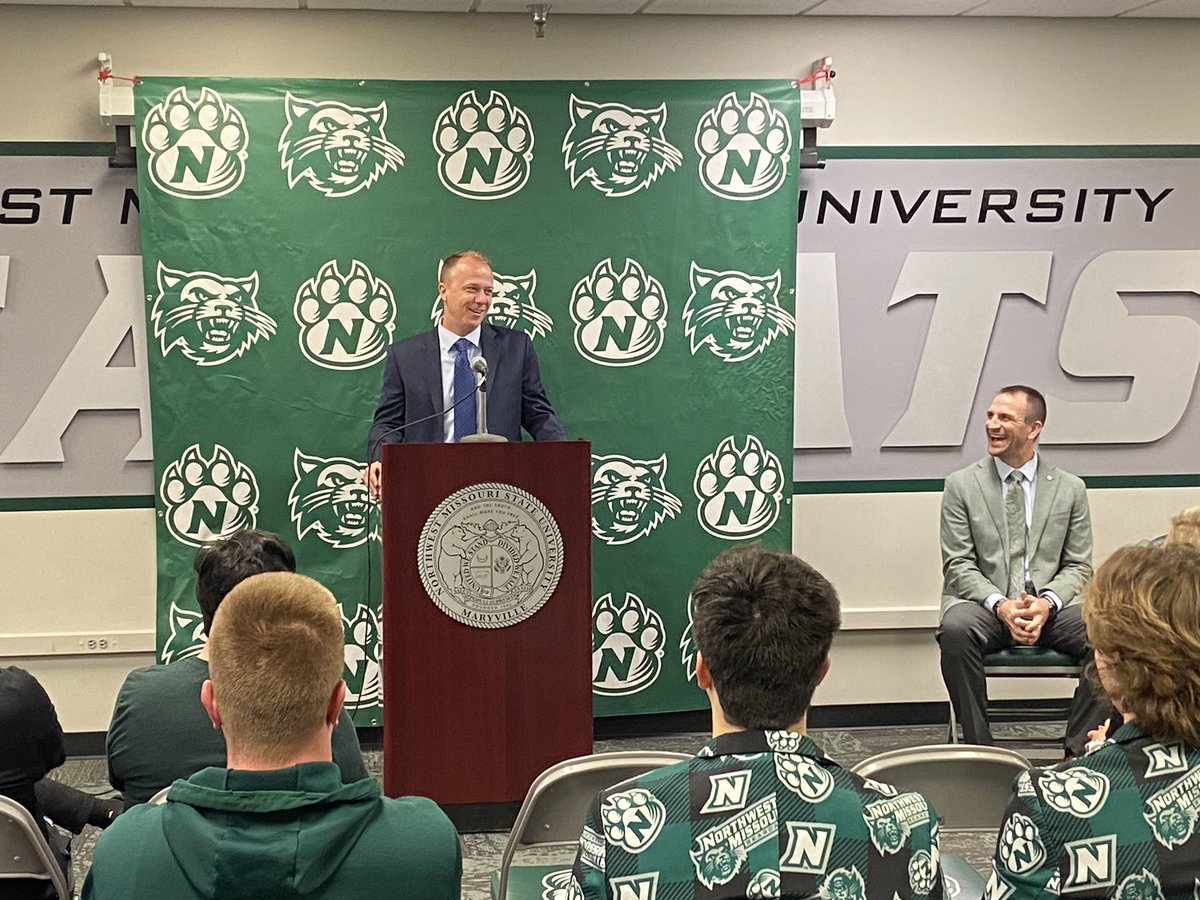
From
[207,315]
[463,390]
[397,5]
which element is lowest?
[463,390]

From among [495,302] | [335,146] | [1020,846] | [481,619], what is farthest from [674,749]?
[1020,846]

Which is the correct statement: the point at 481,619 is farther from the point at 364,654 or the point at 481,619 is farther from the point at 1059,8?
the point at 1059,8

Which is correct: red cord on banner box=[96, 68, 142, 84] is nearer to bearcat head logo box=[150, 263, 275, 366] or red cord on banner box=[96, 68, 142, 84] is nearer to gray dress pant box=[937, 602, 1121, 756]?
bearcat head logo box=[150, 263, 275, 366]

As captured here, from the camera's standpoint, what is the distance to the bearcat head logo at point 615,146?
5.27 meters

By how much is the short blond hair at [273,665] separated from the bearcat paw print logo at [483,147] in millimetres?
3691

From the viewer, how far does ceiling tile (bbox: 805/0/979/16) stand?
5309 millimetres

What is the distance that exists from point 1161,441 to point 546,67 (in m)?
3.02

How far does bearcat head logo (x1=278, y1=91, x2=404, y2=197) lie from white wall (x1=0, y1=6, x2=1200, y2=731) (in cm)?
21

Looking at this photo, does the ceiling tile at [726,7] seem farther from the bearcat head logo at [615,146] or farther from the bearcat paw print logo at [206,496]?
the bearcat paw print logo at [206,496]

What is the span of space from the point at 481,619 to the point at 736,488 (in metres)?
1.79

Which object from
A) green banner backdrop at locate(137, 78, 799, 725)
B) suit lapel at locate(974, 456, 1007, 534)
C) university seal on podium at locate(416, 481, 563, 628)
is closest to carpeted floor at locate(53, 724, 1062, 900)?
green banner backdrop at locate(137, 78, 799, 725)

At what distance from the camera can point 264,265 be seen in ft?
16.8

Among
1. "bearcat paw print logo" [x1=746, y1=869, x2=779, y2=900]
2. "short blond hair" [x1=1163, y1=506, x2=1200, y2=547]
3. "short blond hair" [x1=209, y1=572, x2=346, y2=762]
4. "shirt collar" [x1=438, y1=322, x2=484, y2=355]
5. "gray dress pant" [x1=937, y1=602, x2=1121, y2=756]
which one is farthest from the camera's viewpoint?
"shirt collar" [x1=438, y1=322, x2=484, y2=355]

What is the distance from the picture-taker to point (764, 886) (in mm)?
1544
